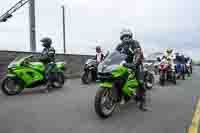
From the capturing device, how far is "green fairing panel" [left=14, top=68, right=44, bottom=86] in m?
6.45

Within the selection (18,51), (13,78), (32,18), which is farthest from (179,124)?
(32,18)

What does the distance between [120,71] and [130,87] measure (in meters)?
0.67

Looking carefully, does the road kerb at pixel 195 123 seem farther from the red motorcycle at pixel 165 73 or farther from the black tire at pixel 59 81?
the black tire at pixel 59 81

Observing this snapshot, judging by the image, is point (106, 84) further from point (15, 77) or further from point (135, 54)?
point (15, 77)

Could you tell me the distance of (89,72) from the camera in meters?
9.86

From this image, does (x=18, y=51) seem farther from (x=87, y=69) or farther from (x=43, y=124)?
(x=43, y=124)

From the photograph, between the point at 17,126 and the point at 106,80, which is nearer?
the point at 17,126

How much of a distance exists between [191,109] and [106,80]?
222 cm

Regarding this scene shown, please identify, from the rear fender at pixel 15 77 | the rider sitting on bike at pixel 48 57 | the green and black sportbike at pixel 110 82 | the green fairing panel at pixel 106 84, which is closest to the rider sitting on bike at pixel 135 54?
the green and black sportbike at pixel 110 82

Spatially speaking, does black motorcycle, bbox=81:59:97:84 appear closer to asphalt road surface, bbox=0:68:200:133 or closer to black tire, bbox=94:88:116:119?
asphalt road surface, bbox=0:68:200:133

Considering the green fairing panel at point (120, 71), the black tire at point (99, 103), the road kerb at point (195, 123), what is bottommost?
the road kerb at point (195, 123)

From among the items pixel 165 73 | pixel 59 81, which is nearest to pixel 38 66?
pixel 59 81

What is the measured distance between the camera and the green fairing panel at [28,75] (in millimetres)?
6445

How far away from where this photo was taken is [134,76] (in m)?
4.85
